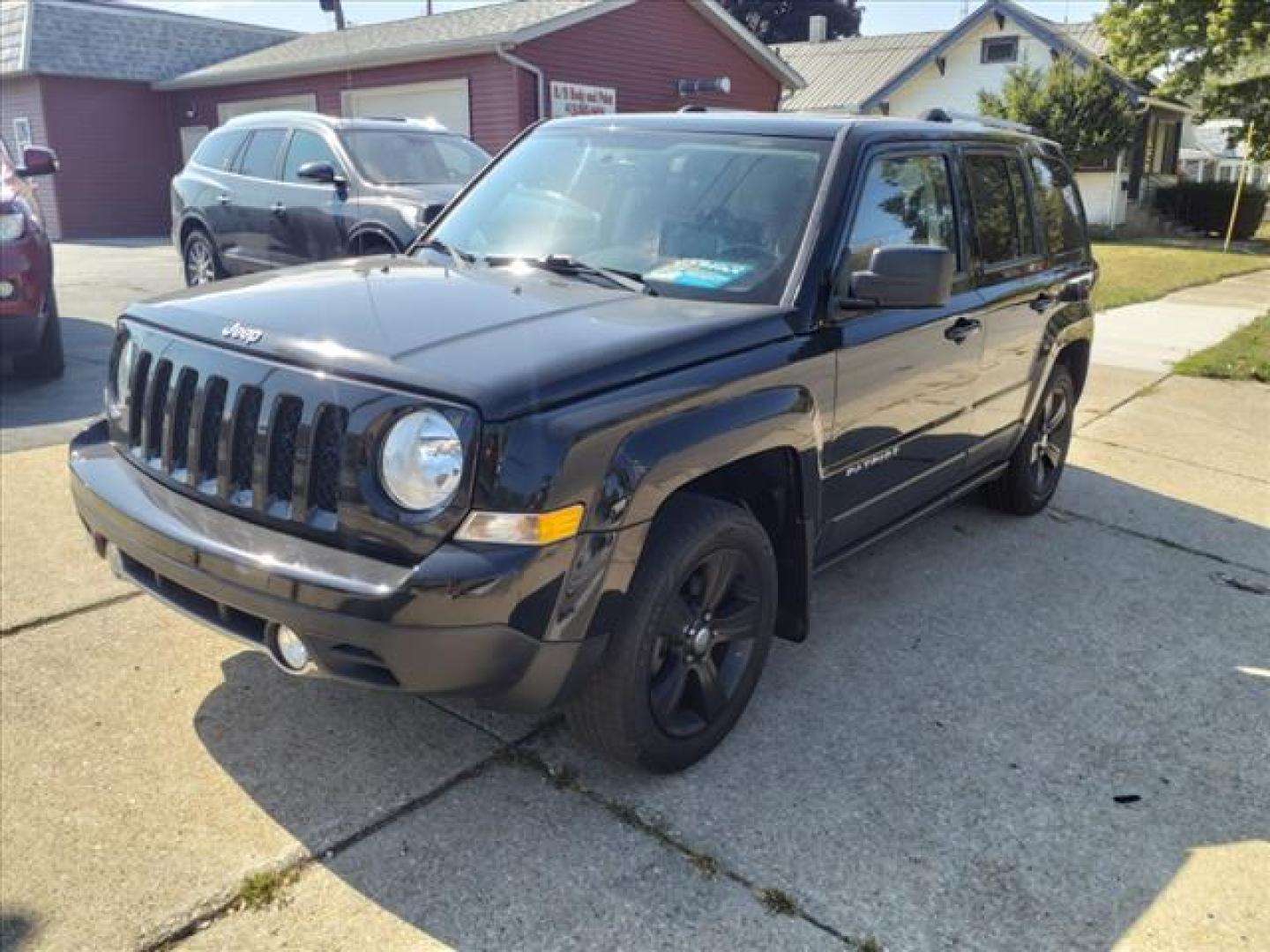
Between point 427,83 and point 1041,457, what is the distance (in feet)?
52.5

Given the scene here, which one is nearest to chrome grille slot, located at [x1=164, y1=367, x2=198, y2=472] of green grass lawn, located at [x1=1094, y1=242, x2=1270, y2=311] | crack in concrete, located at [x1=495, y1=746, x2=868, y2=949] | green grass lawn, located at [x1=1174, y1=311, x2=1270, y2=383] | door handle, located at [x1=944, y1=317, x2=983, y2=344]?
crack in concrete, located at [x1=495, y1=746, x2=868, y2=949]

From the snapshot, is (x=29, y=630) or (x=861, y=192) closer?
(x=861, y=192)

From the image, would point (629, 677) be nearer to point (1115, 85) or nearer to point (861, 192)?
point (861, 192)

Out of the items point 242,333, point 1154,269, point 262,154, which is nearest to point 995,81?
point 1154,269

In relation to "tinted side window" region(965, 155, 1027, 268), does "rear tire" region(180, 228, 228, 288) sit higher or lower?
lower

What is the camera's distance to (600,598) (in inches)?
103

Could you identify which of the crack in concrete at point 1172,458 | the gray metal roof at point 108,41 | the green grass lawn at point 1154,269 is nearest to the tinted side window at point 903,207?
the crack in concrete at point 1172,458

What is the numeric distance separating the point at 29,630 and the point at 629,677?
239 cm

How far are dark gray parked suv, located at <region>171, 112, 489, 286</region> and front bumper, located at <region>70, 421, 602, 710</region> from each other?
569 cm

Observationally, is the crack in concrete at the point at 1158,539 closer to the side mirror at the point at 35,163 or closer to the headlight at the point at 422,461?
the headlight at the point at 422,461

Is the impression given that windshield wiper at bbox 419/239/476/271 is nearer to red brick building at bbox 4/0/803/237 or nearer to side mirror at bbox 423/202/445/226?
side mirror at bbox 423/202/445/226

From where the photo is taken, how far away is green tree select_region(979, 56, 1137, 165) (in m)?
25.8

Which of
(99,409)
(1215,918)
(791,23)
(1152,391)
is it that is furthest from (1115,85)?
(791,23)

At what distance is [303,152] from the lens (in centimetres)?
920
